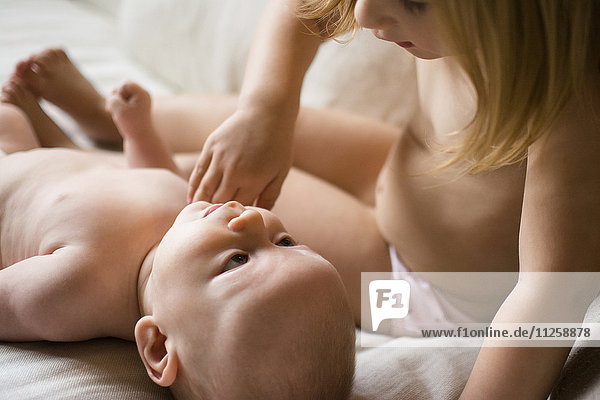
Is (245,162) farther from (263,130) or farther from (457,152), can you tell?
(457,152)

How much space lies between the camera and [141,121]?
92 cm

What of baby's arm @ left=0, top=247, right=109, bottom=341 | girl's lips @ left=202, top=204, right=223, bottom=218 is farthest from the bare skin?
girl's lips @ left=202, top=204, right=223, bottom=218

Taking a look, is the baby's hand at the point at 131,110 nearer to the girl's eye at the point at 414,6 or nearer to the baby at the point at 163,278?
the baby at the point at 163,278

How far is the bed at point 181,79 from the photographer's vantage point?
Answer: 0.65 metres

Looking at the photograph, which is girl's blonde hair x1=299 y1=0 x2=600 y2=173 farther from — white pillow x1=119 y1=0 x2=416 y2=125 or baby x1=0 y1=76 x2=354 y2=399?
white pillow x1=119 y1=0 x2=416 y2=125

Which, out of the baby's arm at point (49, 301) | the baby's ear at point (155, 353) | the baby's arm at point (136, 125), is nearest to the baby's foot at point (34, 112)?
the baby's arm at point (136, 125)

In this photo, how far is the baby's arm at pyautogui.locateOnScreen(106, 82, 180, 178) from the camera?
3.02ft

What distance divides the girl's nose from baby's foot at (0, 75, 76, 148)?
61 cm

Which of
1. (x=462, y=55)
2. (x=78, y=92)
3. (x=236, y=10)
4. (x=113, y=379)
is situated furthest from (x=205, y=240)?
(x=236, y=10)

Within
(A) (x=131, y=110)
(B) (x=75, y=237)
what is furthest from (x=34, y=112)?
(B) (x=75, y=237)

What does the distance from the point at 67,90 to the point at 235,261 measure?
1.81 feet

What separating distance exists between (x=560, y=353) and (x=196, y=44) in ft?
3.17

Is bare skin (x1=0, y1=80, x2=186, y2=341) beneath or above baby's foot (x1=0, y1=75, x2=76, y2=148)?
beneath

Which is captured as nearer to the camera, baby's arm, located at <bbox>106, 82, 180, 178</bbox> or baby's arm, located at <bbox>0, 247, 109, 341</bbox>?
baby's arm, located at <bbox>0, 247, 109, 341</bbox>
